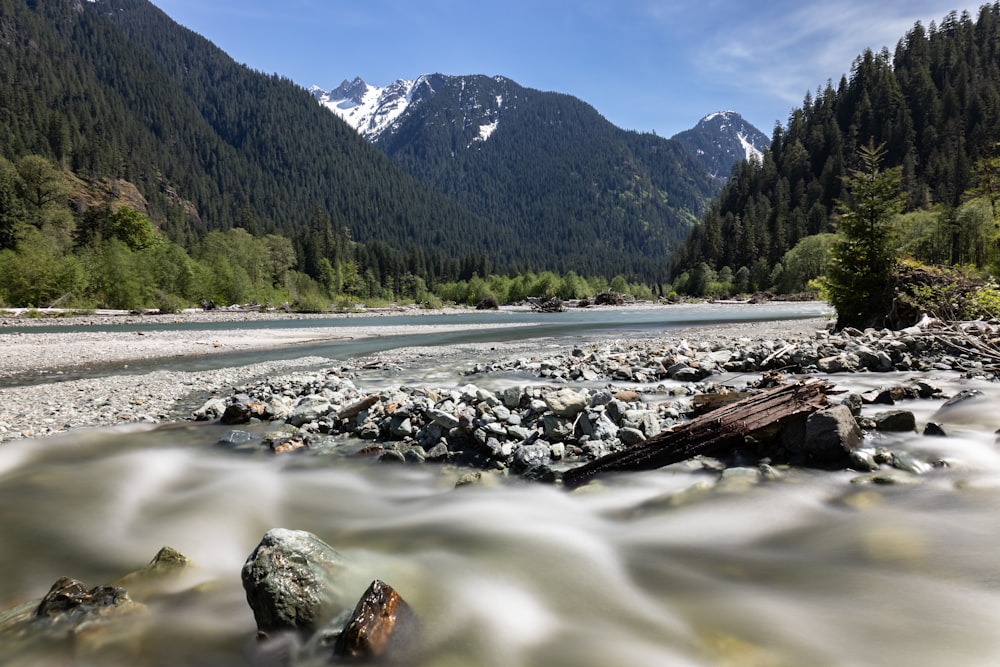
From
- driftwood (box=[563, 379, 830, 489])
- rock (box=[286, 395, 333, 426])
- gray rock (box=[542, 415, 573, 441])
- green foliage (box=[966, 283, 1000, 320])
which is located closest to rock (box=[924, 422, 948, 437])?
driftwood (box=[563, 379, 830, 489])

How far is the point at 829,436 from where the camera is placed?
5129 millimetres

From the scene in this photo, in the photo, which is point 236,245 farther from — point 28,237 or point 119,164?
point 119,164

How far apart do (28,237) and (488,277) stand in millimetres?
117756

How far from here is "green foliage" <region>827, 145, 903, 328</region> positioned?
17547mm

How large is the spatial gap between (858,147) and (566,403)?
161 metres

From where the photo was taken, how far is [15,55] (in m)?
183

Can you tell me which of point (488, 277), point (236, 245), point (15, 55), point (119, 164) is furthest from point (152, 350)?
point (15, 55)

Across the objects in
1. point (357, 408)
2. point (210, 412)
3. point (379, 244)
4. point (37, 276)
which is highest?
point (379, 244)

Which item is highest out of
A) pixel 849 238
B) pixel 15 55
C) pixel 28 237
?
pixel 15 55

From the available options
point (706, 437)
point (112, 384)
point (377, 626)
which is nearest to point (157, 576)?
point (377, 626)

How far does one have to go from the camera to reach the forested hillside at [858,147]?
123m

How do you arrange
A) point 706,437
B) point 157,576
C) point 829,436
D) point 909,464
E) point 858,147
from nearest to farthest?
1. point 157,576
2. point 909,464
3. point 829,436
4. point 706,437
5. point 858,147

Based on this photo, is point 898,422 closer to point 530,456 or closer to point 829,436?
point 829,436

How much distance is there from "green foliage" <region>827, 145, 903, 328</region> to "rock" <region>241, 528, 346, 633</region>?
2094 cm
